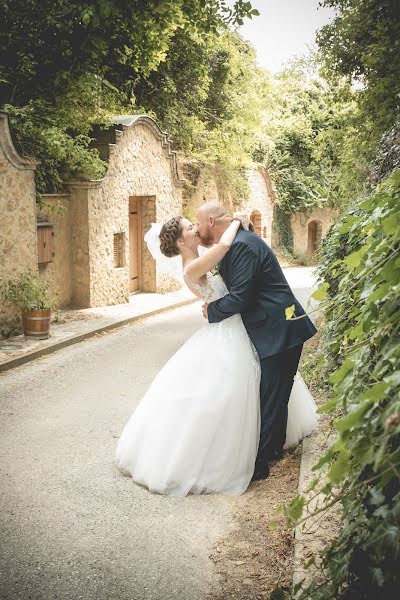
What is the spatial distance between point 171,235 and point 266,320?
39.3 inches

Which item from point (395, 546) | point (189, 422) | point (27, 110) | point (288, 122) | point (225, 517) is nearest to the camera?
point (395, 546)

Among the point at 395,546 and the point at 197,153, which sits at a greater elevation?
the point at 197,153

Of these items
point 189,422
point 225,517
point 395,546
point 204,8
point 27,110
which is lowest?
point 225,517

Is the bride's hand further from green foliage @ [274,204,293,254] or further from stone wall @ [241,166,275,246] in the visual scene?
green foliage @ [274,204,293,254]

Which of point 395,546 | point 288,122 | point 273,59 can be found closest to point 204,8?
point 395,546

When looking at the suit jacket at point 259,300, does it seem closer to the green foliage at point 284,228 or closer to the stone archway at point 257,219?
the stone archway at point 257,219

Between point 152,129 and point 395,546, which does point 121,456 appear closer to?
point 395,546

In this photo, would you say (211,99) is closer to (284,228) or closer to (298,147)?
(298,147)

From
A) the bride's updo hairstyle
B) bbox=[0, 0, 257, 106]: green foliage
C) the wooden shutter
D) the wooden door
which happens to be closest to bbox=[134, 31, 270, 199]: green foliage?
the wooden door

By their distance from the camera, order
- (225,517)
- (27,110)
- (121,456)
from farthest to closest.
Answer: (27,110) < (121,456) < (225,517)

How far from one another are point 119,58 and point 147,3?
2095 millimetres

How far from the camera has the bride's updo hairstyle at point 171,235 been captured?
4547mm

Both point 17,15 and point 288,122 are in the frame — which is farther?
point 288,122

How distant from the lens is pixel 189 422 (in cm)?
413
